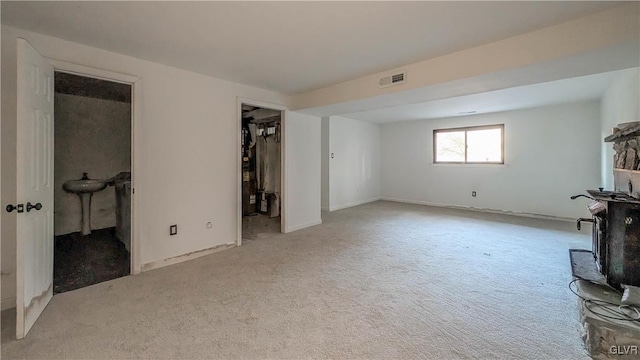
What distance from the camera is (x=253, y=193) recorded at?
19.2 feet

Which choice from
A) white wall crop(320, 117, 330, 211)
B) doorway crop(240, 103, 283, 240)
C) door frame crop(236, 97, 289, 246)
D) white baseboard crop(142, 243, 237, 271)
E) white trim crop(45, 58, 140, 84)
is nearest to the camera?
white trim crop(45, 58, 140, 84)

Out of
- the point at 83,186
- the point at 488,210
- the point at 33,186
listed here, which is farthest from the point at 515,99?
the point at 83,186

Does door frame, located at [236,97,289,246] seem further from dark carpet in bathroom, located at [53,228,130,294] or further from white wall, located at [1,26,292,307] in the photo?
dark carpet in bathroom, located at [53,228,130,294]

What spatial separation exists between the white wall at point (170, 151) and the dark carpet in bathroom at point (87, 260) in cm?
40

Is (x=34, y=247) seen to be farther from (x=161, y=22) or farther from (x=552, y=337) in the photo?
(x=552, y=337)

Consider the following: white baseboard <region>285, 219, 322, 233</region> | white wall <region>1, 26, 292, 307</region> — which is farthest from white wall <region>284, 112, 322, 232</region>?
white wall <region>1, 26, 292, 307</region>

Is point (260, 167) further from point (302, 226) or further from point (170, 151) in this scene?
point (170, 151)

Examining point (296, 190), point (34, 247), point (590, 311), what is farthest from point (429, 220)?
point (34, 247)

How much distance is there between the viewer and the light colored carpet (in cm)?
165

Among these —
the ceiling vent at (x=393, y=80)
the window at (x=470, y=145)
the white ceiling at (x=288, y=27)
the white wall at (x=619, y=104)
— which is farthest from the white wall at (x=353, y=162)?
the white wall at (x=619, y=104)

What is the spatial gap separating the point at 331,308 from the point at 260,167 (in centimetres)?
405

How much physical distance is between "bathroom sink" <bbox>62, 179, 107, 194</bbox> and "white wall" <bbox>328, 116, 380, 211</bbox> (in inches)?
173

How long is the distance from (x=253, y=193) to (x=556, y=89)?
18.9 feet

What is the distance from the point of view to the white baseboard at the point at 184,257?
289cm
